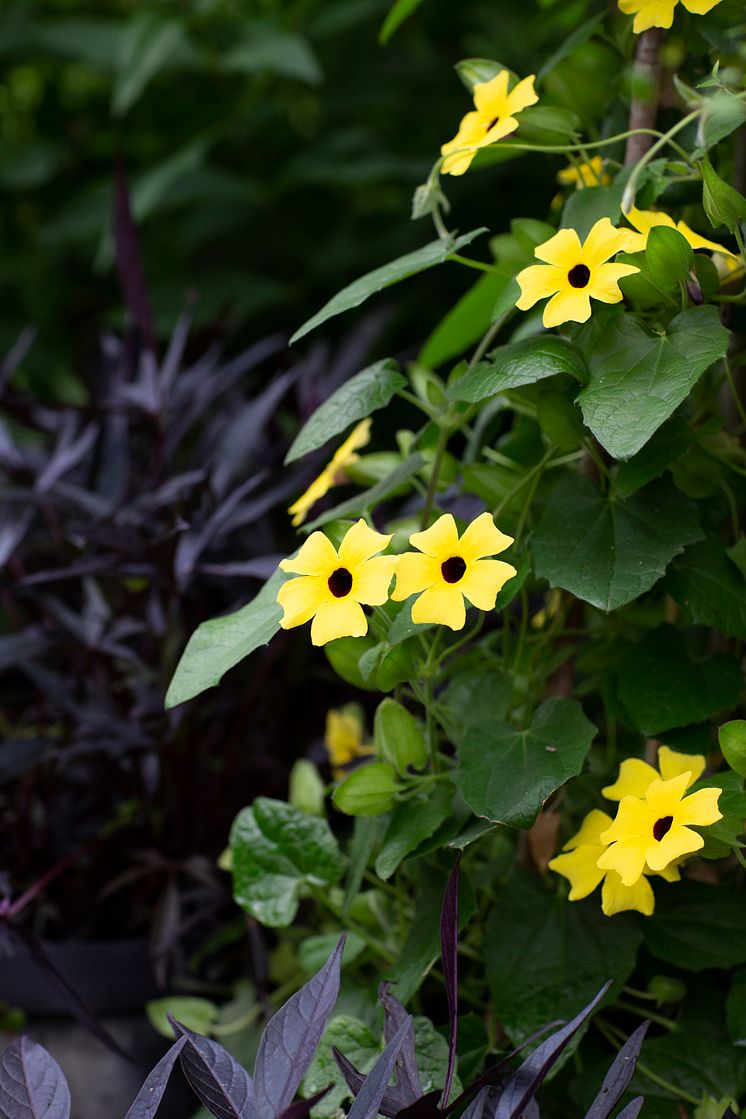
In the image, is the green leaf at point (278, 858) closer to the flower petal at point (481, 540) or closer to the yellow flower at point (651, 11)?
the flower petal at point (481, 540)

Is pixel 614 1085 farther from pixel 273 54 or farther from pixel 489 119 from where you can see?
pixel 273 54

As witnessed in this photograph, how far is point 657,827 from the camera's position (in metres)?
0.48

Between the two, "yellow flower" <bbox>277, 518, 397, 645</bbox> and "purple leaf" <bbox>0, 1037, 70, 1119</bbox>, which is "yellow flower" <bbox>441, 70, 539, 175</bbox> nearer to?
"yellow flower" <bbox>277, 518, 397, 645</bbox>

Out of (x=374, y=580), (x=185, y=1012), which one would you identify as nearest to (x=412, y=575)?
(x=374, y=580)

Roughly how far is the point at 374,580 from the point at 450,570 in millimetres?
32

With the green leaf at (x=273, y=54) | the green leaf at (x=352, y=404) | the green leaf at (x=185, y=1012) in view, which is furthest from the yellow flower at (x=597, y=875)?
the green leaf at (x=273, y=54)

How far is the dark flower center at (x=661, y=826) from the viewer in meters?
0.48

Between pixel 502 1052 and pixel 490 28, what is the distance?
1.50m

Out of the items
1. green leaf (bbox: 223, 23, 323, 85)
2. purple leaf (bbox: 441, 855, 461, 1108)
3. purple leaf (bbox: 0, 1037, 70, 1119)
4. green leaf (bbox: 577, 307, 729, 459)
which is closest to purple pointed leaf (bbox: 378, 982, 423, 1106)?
purple leaf (bbox: 441, 855, 461, 1108)

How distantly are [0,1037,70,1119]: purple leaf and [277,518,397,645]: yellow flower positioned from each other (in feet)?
0.64

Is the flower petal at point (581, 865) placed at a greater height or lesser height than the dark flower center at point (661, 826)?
lesser

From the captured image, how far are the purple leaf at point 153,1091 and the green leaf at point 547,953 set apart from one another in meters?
0.17

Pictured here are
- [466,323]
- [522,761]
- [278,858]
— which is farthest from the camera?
[466,323]

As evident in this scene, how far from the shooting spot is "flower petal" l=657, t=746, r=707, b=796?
0.52 metres
